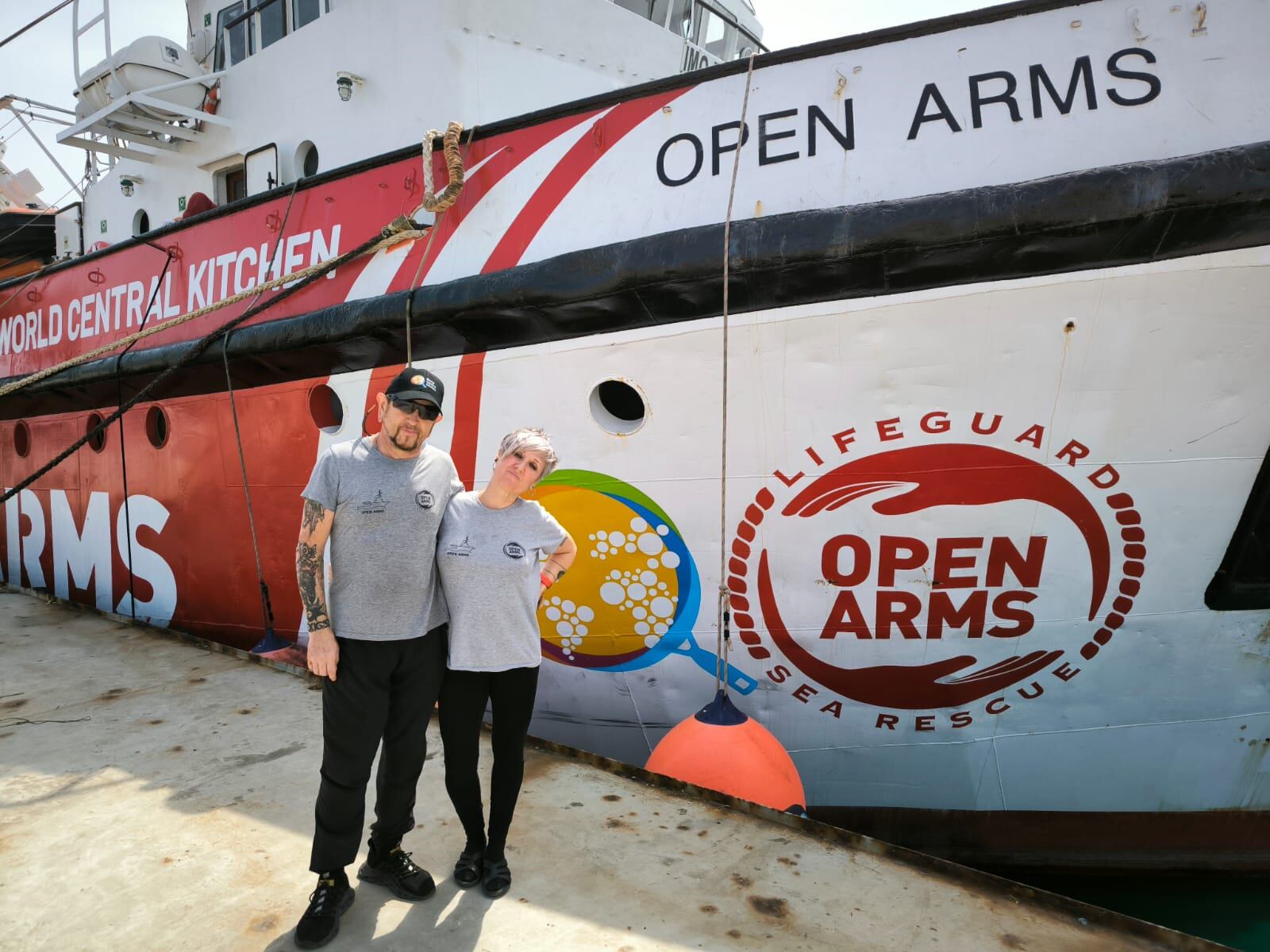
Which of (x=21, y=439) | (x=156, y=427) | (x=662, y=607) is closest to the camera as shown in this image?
(x=662, y=607)

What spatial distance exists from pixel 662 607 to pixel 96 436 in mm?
4247

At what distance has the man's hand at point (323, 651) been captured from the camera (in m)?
1.89

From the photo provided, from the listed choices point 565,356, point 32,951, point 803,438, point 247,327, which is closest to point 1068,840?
point 803,438

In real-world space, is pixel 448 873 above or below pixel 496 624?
below

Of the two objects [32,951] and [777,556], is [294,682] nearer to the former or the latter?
[32,951]

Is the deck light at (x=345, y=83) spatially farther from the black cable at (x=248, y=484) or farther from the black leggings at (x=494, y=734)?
the black leggings at (x=494, y=734)

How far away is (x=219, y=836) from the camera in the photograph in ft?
7.97

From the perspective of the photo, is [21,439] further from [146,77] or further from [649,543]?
[649,543]

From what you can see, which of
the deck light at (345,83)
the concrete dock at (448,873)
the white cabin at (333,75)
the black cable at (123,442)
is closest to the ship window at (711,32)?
the white cabin at (333,75)

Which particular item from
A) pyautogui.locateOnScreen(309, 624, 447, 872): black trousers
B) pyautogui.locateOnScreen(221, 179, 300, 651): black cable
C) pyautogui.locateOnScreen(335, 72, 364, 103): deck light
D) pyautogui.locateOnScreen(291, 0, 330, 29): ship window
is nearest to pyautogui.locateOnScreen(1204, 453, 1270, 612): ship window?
pyautogui.locateOnScreen(309, 624, 447, 872): black trousers

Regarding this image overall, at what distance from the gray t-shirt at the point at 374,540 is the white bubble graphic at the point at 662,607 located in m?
1.25

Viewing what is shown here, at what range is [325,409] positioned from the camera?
13.3 feet

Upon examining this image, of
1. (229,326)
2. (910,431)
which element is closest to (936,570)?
(910,431)

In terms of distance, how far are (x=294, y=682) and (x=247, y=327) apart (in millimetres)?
1764
